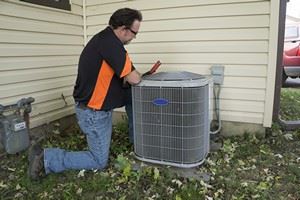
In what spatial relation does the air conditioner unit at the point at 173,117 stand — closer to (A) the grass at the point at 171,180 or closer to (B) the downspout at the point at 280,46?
(A) the grass at the point at 171,180

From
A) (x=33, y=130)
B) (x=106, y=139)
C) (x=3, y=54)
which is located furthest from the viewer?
(x=33, y=130)

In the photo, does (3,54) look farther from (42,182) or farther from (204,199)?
(204,199)

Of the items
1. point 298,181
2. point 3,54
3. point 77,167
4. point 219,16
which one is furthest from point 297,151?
point 3,54

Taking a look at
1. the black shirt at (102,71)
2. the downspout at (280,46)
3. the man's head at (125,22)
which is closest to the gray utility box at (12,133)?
the black shirt at (102,71)

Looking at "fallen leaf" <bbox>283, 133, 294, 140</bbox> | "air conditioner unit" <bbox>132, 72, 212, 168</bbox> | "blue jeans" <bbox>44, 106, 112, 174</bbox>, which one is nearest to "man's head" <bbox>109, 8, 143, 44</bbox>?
"air conditioner unit" <bbox>132, 72, 212, 168</bbox>

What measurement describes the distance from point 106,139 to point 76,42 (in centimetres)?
172

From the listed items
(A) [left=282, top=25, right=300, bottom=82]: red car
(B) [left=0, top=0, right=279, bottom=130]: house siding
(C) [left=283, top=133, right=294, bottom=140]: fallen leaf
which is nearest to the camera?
(B) [left=0, top=0, right=279, bottom=130]: house siding

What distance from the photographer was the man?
2.47 m

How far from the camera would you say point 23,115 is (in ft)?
9.45

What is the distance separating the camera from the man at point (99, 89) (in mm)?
2469

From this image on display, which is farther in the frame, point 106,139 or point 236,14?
point 236,14

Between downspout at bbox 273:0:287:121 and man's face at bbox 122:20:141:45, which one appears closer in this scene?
man's face at bbox 122:20:141:45

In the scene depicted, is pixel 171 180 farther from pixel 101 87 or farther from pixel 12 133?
pixel 12 133

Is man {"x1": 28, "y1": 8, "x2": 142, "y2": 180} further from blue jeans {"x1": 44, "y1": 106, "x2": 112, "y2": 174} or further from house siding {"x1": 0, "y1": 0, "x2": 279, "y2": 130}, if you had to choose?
house siding {"x1": 0, "y1": 0, "x2": 279, "y2": 130}
